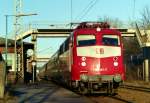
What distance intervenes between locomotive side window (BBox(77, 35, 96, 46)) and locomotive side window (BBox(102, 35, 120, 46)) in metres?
0.60

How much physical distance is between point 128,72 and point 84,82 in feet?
163

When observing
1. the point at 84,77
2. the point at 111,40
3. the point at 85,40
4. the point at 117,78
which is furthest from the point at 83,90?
the point at 111,40

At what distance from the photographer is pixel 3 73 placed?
78.7 feet

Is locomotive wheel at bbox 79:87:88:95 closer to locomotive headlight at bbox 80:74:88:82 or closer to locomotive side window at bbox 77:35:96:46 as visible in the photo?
locomotive headlight at bbox 80:74:88:82

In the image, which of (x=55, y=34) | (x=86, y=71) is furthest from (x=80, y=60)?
(x=55, y=34)

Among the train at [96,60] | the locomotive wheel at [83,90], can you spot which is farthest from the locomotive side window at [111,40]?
the locomotive wheel at [83,90]

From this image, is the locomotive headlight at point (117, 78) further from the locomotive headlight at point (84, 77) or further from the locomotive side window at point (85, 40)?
the locomotive side window at point (85, 40)

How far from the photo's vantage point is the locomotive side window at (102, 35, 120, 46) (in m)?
26.7

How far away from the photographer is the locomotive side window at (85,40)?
26703 mm

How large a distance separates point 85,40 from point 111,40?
4.80 feet

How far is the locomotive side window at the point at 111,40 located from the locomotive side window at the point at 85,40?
596mm

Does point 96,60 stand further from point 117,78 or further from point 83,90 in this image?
point 83,90

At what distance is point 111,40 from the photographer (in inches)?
1057

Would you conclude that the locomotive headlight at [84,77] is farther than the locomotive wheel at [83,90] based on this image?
No
